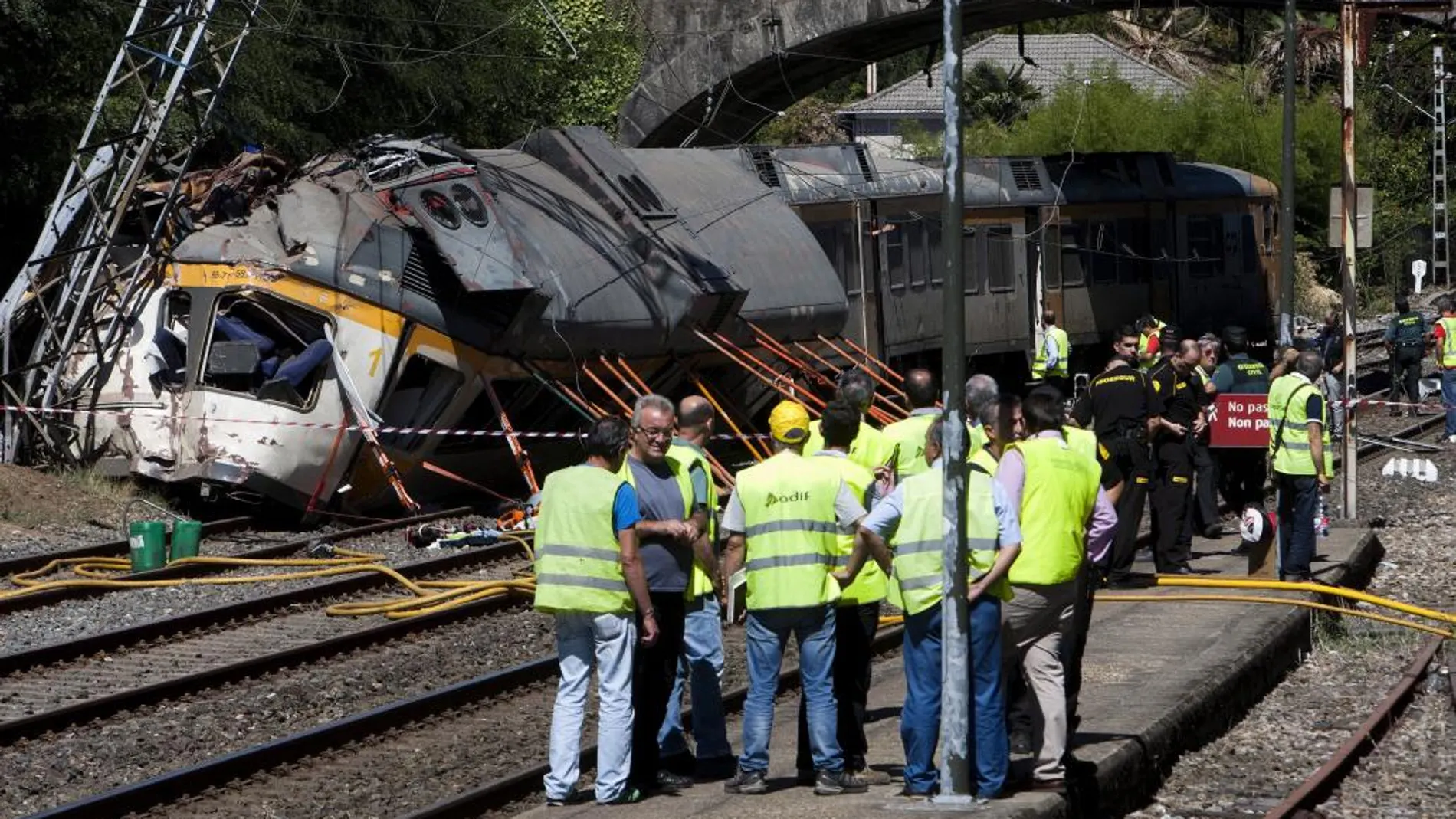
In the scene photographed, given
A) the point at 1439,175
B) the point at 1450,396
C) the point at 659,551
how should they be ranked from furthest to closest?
1. the point at 1439,175
2. the point at 1450,396
3. the point at 659,551

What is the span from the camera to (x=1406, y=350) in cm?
3325

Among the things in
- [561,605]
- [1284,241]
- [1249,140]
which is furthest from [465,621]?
[1249,140]

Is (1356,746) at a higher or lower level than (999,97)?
lower

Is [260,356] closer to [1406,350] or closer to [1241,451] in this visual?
[1241,451]

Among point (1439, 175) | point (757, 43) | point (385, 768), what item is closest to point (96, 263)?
point (385, 768)

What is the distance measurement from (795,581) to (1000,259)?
71.9 ft

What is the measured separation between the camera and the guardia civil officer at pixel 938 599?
29.7 ft

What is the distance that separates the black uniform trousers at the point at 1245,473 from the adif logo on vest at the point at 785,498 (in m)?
8.49

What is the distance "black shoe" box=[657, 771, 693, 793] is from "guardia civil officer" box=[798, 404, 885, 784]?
0.55m

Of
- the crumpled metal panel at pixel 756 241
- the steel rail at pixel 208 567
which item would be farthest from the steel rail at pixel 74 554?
the crumpled metal panel at pixel 756 241

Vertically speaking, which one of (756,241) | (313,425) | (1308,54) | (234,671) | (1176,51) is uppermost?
(1176,51)

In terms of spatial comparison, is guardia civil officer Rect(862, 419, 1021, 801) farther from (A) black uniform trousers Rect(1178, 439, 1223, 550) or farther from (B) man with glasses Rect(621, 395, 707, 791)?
(A) black uniform trousers Rect(1178, 439, 1223, 550)

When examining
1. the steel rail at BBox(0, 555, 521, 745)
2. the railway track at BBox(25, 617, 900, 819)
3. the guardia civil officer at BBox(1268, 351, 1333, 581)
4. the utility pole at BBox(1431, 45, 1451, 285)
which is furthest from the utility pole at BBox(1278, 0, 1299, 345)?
the utility pole at BBox(1431, 45, 1451, 285)

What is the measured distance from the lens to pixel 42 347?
20750 millimetres
